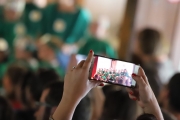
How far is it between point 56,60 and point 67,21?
24.4 inches

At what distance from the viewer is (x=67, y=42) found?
10.6ft

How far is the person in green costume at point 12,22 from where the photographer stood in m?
3.25

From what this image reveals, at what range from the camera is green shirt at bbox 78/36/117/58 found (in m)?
2.78

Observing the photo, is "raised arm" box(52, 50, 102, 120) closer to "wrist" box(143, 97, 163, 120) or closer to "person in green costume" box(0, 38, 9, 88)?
"wrist" box(143, 97, 163, 120)

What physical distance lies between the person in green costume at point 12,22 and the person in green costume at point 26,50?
57 millimetres

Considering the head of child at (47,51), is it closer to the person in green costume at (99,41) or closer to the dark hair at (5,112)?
the person in green costume at (99,41)

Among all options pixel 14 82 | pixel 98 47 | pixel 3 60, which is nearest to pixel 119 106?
pixel 14 82

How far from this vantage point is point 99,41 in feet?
9.35

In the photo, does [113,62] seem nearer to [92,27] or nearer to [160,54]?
[160,54]

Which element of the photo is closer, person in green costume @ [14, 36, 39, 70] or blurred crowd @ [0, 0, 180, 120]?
blurred crowd @ [0, 0, 180, 120]

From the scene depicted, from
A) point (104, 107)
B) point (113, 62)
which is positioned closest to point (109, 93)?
point (104, 107)

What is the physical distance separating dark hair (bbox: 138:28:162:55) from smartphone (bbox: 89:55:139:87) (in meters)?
1.39

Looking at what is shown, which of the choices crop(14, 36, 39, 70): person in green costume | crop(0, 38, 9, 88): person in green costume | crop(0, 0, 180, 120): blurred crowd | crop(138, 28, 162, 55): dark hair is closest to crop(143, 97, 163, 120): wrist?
crop(0, 0, 180, 120): blurred crowd

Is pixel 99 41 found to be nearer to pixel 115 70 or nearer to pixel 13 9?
pixel 13 9
